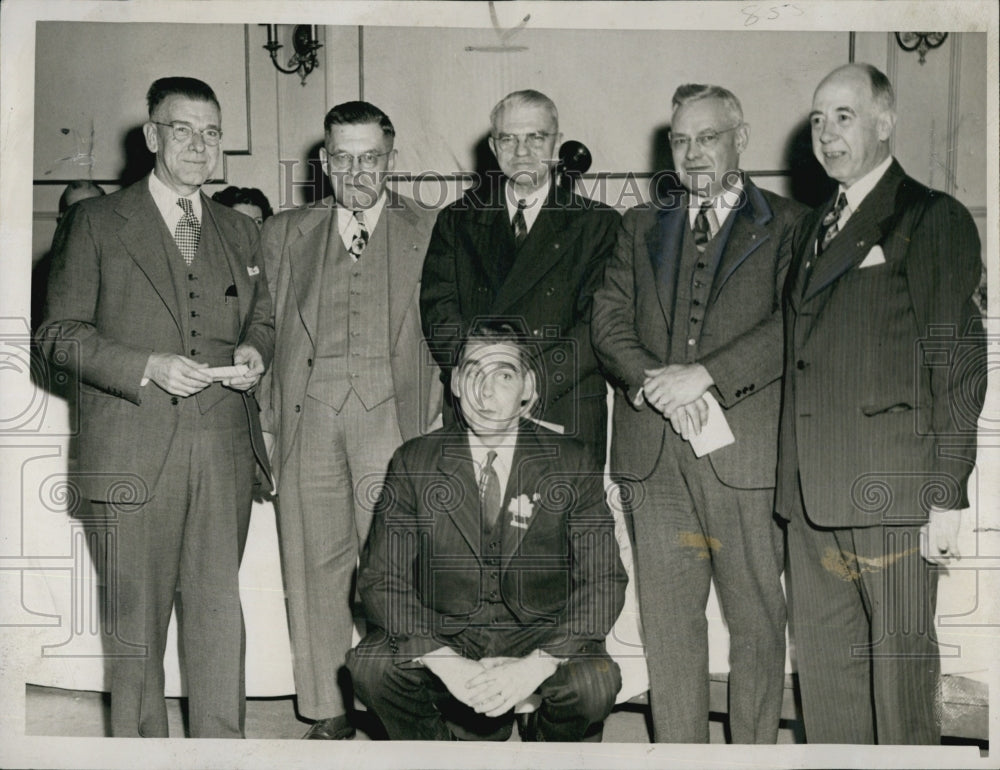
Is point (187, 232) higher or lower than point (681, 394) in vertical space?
higher

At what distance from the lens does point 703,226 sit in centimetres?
357

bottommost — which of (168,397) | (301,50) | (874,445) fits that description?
(874,445)

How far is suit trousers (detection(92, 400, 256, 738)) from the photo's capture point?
356 centimetres

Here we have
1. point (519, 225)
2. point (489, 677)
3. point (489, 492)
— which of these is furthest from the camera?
point (519, 225)

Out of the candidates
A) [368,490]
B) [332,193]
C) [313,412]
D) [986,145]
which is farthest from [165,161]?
[986,145]

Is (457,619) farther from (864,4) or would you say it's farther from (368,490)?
(864,4)

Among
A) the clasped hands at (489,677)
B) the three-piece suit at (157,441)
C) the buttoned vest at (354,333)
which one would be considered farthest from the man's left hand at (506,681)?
the buttoned vest at (354,333)

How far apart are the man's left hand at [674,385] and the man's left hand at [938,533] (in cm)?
83

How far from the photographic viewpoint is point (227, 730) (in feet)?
11.9

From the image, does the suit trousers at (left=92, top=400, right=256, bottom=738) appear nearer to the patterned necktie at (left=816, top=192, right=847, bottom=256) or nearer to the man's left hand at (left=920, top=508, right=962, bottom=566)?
the patterned necktie at (left=816, top=192, right=847, bottom=256)

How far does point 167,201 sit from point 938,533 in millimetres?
2645

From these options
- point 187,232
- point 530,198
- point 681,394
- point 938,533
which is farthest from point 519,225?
point 938,533

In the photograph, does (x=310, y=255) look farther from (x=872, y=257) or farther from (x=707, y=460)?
(x=872, y=257)

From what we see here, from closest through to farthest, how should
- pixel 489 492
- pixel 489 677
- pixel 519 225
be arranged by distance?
pixel 489 677 < pixel 489 492 < pixel 519 225
